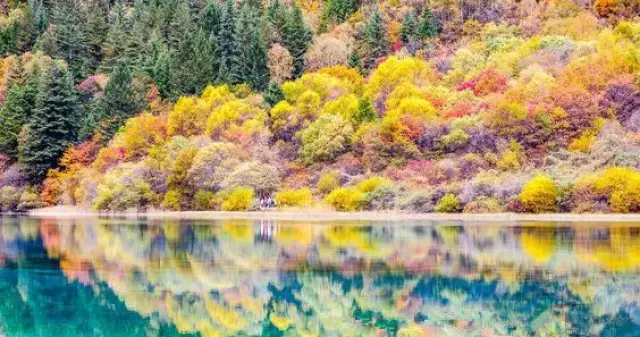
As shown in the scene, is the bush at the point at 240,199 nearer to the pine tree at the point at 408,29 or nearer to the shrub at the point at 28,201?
the shrub at the point at 28,201

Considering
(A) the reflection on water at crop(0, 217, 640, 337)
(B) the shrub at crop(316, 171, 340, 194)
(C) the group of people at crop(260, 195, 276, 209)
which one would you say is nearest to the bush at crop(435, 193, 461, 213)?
(B) the shrub at crop(316, 171, 340, 194)

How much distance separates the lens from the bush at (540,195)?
58125 mm

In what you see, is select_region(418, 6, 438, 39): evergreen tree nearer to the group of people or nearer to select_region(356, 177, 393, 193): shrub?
the group of people

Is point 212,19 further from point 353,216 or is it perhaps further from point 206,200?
point 353,216

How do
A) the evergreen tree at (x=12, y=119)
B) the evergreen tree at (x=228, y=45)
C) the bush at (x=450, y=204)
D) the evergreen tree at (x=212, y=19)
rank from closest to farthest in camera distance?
the bush at (x=450, y=204) → the evergreen tree at (x=12, y=119) → the evergreen tree at (x=228, y=45) → the evergreen tree at (x=212, y=19)

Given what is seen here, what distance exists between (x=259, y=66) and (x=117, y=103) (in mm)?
15520

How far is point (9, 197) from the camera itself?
87.5 metres

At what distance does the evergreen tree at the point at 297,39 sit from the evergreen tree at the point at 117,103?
18.7m

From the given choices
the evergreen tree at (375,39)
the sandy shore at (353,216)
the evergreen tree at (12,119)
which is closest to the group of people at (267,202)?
the sandy shore at (353,216)

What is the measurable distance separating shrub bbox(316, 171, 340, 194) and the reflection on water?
26847 millimetres

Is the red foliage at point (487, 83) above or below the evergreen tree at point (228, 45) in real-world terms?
below

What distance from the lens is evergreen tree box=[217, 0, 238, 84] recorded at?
3851 inches

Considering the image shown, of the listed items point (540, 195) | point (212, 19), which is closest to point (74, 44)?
point (212, 19)

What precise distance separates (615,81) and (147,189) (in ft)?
130
